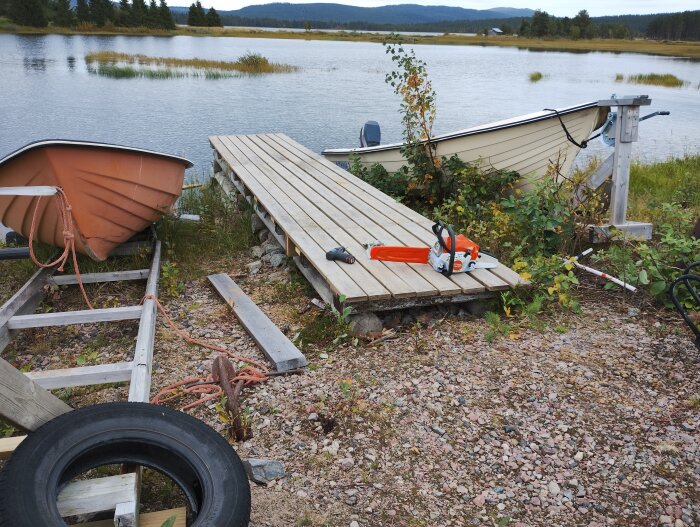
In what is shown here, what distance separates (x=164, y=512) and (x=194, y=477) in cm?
17

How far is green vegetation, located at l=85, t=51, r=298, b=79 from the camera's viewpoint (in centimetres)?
2367

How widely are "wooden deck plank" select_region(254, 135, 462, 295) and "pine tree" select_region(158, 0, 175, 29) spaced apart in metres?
62.5

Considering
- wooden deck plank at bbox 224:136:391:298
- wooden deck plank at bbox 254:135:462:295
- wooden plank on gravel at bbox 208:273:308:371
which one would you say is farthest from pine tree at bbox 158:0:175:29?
wooden plank on gravel at bbox 208:273:308:371

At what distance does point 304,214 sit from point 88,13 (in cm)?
6553

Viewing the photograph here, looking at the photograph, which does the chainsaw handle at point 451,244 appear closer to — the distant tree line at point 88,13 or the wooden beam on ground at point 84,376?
the wooden beam on ground at point 84,376

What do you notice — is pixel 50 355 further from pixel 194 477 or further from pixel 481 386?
pixel 481 386

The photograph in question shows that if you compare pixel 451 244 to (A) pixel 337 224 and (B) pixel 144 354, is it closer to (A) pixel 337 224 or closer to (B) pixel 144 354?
(A) pixel 337 224

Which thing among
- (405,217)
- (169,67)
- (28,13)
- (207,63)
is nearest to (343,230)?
(405,217)

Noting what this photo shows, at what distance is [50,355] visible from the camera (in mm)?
4297

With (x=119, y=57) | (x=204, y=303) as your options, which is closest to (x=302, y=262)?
(x=204, y=303)

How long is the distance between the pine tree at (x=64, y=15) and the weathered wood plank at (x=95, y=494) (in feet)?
223

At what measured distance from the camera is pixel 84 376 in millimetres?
3492

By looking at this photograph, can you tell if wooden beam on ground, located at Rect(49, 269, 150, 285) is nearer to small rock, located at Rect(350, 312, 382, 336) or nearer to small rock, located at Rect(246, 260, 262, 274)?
small rock, located at Rect(246, 260, 262, 274)

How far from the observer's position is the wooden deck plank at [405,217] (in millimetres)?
4422
